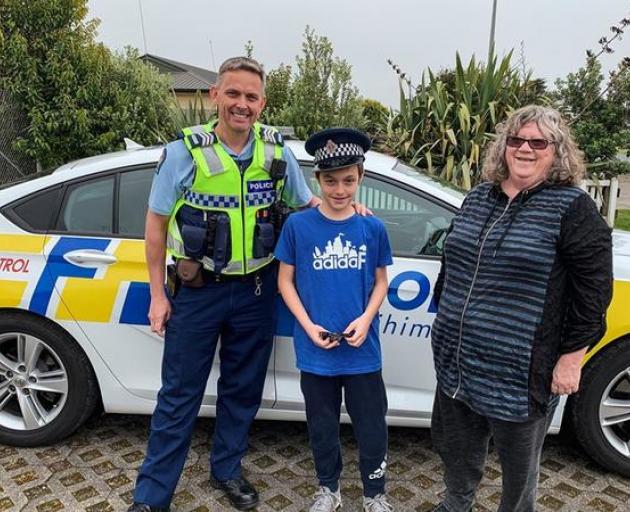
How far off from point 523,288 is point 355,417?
2.92ft

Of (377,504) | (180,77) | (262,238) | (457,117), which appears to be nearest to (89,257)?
(262,238)

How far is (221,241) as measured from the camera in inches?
90.4

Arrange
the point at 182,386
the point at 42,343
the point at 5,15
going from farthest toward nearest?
the point at 5,15
the point at 42,343
the point at 182,386

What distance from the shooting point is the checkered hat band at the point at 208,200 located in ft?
7.50

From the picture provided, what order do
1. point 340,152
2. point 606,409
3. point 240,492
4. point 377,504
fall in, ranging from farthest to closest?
point 606,409
point 240,492
point 377,504
point 340,152

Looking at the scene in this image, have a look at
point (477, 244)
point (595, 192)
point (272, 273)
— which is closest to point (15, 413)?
point (272, 273)

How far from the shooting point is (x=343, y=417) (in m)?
2.87

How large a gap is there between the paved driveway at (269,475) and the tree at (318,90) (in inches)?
142

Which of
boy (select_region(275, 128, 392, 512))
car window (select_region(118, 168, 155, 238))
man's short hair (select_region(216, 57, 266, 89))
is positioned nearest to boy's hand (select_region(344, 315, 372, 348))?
boy (select_region(275, 128, 392, 512))

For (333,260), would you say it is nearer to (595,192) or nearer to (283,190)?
(283,190)

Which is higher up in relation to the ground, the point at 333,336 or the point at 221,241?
the point at 221,241

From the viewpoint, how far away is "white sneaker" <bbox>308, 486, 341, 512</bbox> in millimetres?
2426

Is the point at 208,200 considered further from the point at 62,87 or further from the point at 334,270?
the point at 62,87

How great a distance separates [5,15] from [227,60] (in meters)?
5.21
